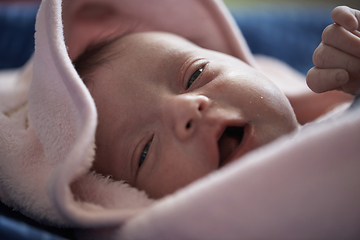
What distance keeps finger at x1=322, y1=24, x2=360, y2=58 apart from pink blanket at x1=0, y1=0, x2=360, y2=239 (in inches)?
6.3

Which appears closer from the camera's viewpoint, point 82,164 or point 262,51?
point 82,164

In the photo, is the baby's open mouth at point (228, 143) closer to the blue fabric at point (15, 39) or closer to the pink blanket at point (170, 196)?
the pink blanket at point (170, 196)

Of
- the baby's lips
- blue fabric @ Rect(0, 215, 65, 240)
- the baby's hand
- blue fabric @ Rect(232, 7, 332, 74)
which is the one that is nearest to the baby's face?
the baby's lips

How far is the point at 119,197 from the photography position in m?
0.61

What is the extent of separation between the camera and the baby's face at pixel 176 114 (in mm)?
609

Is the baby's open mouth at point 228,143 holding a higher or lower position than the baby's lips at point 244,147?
lower

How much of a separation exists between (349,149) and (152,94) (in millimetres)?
454

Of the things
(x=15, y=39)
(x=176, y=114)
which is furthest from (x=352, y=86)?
(x=15, y=39)

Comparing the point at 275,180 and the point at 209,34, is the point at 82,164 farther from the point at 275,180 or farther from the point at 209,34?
the point at 209,34

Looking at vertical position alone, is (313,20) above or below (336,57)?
below

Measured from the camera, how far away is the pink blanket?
0.46 m

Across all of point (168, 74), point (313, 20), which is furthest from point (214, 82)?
point (313, 20)

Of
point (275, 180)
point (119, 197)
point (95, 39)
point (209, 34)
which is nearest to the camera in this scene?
point (275, 180)

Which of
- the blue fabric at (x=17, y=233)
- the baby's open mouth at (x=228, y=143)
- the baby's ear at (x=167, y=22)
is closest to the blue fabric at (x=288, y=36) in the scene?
the baby's ear at (x=167, y=22)
